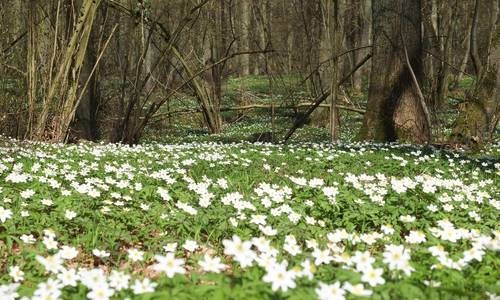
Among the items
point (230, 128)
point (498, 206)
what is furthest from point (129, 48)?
point (498, 206)

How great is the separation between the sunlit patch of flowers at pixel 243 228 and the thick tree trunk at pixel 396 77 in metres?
2.96

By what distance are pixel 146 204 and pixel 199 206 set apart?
1.52ft

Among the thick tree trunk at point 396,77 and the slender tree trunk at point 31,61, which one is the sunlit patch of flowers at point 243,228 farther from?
the thick tree trunk at point 396,77

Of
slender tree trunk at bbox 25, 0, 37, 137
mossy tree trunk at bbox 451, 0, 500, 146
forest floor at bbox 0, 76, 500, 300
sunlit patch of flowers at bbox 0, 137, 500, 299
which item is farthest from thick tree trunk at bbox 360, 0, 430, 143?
slender tree trunk at bbox 25, 0, 37, 137

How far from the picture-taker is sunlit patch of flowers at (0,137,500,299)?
2.45 m

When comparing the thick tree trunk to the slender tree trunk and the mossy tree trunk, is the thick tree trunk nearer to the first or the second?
the mossy tree trunk

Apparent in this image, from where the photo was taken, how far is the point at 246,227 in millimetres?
4125

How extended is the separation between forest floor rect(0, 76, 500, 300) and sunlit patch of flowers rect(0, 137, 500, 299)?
0.01 m

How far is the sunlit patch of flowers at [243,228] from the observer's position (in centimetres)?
245

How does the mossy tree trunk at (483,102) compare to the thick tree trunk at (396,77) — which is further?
the thick tree trunk at (396,77)

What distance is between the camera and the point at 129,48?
12.1 metres

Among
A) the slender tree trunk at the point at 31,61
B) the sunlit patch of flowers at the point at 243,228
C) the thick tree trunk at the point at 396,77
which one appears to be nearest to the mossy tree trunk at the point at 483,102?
the thick tree trunk at the point at 396,77

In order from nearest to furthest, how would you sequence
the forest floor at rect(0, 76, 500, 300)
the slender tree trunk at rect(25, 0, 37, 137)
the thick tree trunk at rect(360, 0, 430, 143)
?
1. the forest floor at rect(0, 76, 500, 300)
2. the slender tree trunk at rect(25, 0, 37, 137)
3. the thick tree trunk at rect(360, 0, 430, 143)

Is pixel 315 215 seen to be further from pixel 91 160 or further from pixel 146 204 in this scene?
pixel 91 160
